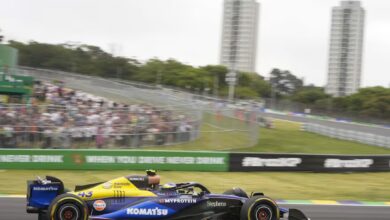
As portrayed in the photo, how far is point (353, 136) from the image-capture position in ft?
113

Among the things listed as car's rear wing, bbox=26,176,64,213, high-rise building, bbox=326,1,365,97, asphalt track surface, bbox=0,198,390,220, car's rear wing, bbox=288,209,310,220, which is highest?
A: high-rise building, bbox=326,1,365,97

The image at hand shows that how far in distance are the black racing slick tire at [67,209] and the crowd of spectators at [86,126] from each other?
1013 cm

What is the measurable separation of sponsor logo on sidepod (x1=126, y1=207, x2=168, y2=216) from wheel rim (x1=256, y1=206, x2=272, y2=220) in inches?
61.5

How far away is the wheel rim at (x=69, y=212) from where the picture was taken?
7.83 metres

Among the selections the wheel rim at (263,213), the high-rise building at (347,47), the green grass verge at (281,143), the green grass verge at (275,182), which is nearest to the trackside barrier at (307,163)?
the green grass verge at (275,182)

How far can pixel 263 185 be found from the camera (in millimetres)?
15461

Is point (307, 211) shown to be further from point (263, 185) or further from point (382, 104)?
point (382, 104)

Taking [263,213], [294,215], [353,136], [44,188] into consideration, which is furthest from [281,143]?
[44,188]

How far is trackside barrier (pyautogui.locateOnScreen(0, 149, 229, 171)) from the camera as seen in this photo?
16391mm

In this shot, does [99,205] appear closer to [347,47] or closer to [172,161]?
[172,161]

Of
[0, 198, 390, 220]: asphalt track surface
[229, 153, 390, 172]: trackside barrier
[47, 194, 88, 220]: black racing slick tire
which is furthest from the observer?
[229, 153, 390, 172]: trackside barrier

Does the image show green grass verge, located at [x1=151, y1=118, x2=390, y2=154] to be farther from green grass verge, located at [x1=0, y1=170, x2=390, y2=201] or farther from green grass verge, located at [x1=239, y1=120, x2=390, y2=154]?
green grass verge, located at [x1=0, y1=170, x2=390, y2=201]

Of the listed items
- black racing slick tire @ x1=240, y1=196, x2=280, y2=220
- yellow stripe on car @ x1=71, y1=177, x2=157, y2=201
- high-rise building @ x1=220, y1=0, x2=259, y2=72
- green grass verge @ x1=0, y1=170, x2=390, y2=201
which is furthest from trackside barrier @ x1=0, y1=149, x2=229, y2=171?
high-rise building @ x1=220, y1=0, x2=259, y2=72

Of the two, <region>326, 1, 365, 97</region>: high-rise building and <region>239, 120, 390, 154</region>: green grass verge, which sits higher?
<region>326, 1, 365, 97</region>: high-rise building
